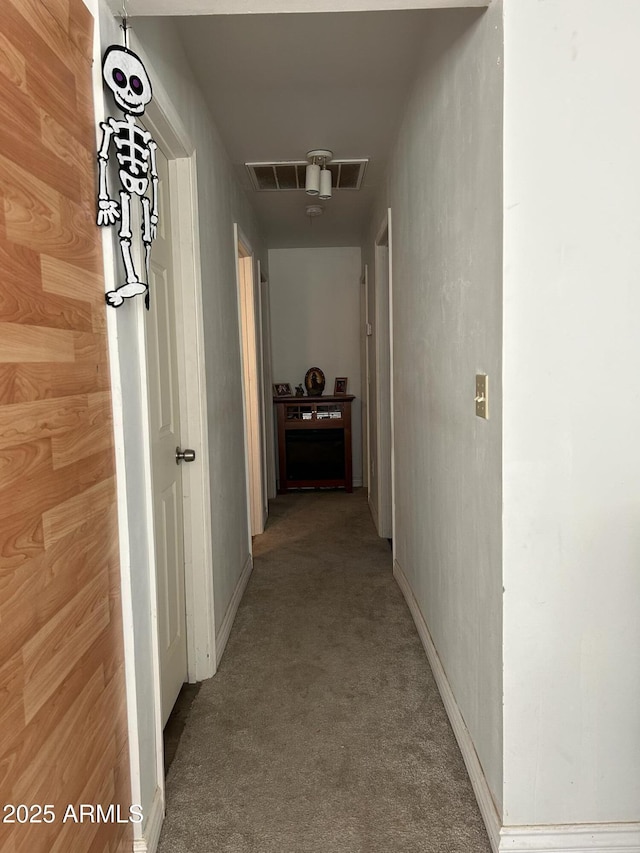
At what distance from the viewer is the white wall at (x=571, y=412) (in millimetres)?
1392

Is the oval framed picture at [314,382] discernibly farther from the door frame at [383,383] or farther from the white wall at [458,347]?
the white wall at [458,347]

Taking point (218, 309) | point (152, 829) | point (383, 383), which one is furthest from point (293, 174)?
point (152, 829)

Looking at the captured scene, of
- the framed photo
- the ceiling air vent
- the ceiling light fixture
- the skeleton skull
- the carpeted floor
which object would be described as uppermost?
the ceiling air vent

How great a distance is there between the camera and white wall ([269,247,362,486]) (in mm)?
6172

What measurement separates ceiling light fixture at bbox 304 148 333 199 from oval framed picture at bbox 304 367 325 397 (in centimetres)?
265

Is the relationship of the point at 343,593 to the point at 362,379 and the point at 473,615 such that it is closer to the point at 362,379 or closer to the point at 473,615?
the point at 473,615

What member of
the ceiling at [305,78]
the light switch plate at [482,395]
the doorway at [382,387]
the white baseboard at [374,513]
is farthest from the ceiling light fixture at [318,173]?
the white baseboard at [374,513]

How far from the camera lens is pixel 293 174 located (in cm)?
376

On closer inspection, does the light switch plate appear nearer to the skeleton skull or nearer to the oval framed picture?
the skeleton skull

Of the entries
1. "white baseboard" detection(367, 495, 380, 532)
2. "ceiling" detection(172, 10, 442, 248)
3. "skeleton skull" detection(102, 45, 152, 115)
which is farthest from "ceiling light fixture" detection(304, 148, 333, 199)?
"white baseboard" detection(367, 495, 380, 532)

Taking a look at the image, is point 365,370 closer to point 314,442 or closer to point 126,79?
point 314,442

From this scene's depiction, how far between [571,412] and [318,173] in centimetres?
250

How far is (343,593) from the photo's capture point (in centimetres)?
338

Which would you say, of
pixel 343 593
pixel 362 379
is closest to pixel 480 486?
pixel 343 593
